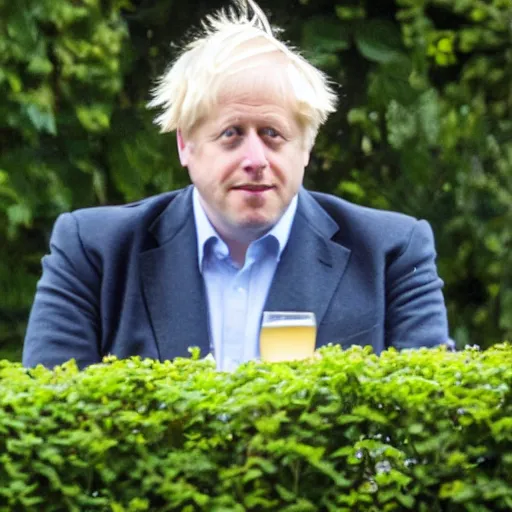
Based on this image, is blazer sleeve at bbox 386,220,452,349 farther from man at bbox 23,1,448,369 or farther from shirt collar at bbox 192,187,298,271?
shirt collar at bbox 192,187,298,271

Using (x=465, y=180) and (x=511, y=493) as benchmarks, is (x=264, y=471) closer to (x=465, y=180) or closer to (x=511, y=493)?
(x=511, y=493)

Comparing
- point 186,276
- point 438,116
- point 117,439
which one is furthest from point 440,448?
point 438,116

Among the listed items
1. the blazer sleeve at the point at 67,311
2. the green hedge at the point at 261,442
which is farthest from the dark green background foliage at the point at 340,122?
the green hedge at the point at 261,442

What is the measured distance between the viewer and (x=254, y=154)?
14.2 ft

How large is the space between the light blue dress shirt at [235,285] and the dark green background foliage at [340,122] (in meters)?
2.73

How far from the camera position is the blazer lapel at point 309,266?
181 inches

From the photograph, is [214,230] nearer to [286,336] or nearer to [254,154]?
[254,154]

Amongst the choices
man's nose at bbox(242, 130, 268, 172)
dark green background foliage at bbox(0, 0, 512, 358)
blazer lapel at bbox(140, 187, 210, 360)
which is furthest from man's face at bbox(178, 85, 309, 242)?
dark green background foliage at bbox(0, 0, 512, 358)

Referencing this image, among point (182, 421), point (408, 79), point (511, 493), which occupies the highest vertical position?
point (408, 79)

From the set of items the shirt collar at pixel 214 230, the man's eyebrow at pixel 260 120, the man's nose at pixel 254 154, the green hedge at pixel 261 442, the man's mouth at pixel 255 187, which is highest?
the man's eyebrow at pixel 260 120

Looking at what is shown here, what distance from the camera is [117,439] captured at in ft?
10.7

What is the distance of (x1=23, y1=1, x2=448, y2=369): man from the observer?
4426 millimetres

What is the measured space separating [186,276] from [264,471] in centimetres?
148

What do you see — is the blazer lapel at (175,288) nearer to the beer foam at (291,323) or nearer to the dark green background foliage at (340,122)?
the beer foam at (291,323)
